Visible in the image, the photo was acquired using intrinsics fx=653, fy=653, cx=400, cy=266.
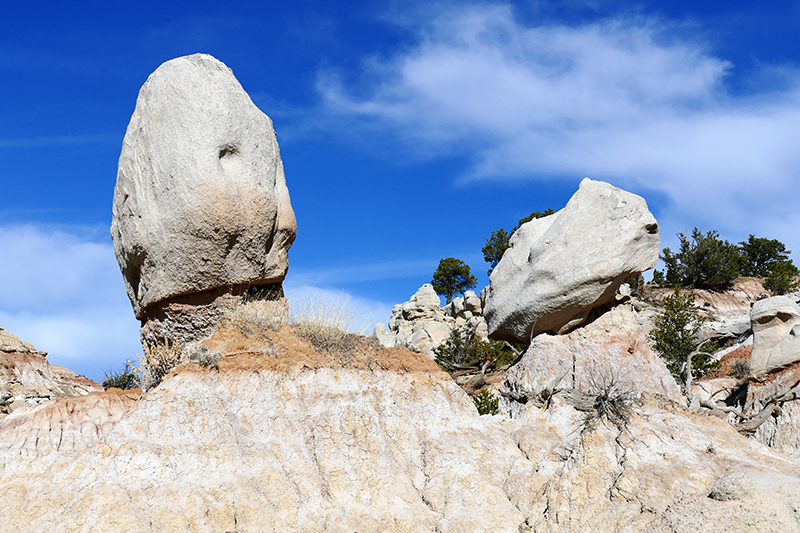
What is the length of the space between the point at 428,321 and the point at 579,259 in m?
20.0

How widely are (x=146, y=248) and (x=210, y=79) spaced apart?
8.10ft

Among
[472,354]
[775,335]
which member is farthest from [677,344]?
[472,354]

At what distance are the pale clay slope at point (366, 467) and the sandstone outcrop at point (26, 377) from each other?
6860 mm

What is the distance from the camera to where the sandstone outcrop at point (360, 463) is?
648 centimetres

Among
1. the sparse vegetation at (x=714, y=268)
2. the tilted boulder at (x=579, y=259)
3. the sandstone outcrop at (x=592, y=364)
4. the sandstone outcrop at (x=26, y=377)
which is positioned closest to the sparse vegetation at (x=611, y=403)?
the sandstone outcrop at (x=592, y=364)

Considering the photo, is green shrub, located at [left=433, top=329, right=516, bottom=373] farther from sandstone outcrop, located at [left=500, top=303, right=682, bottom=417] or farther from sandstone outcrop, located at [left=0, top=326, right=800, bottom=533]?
sandstone outcrop, located at [left=0, top=326, right=800, bottom=533]

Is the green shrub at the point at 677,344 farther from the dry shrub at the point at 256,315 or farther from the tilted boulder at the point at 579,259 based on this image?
the dry shrub at the point at 256,315

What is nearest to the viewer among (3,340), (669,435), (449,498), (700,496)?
(700,496)

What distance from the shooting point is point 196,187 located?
8.30m

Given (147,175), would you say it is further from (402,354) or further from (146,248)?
(402,354)

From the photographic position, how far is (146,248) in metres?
8.72

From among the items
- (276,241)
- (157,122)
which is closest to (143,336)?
(276,241)

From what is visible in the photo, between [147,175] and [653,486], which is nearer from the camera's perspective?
[653,486]

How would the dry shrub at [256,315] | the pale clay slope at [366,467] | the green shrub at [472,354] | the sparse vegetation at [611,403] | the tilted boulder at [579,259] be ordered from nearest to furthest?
the pale clay slope at [366,467]
the sparse vegetation at [611,403]
the dry shrub at [256,315]
the tilted boulder at [579,259]
the green shrub at [472,354]
